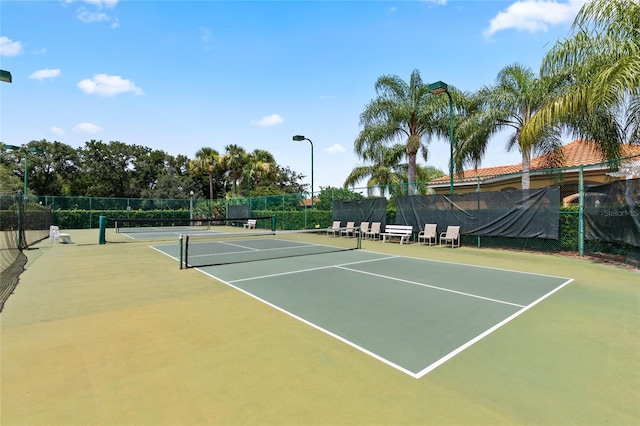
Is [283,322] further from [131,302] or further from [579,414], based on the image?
[579,414]

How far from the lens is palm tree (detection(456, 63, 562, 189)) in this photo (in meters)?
13.3

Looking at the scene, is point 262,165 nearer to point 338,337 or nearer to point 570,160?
point 570,160

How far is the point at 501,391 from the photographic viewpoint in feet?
8.78

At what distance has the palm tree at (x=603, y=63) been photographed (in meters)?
7.37

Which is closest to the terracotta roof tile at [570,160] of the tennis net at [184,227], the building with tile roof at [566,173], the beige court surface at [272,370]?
the building with tile roof at [566,173]

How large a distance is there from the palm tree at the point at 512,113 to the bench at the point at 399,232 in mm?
4371

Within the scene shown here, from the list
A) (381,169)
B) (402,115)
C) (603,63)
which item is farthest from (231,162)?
→ (603,63)

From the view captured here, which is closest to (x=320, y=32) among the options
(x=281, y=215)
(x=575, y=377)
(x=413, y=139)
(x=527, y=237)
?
(x=413, y=139)

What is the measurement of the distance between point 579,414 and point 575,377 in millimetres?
640

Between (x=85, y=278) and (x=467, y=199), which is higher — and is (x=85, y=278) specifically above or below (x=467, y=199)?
below

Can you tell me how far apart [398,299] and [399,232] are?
10.0m

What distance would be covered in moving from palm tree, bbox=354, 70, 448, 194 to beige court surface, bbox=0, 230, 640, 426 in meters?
13.9

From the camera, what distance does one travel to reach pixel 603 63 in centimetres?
820

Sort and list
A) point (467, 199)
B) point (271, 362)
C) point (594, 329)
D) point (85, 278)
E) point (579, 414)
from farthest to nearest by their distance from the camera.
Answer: point (467, 199) → point (85, 278) → point (594, 329) → point (271, 362) → point (579, 414)
